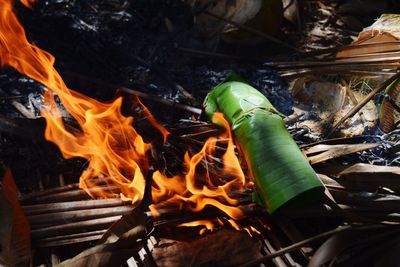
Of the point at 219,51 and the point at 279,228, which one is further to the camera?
the point at 219,51

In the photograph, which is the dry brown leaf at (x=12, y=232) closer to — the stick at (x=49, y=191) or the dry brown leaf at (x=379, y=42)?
the stick at (x=49, y=191)

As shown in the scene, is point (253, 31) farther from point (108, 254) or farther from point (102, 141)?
point (108, 254)

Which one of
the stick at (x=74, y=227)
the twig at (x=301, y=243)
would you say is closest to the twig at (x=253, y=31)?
the twig at (x=301, y=243)

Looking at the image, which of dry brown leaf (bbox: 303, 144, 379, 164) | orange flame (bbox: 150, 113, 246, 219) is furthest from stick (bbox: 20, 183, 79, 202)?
dry brown leaf (bbox: 303, 144, 379, 164)

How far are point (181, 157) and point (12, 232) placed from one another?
1.31 meters

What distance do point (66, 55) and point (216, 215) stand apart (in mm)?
2968

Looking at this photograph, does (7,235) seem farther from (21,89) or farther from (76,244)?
(21,89)

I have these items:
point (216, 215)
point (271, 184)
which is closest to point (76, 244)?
point (216, 215)

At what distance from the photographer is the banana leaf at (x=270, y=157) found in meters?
2.47

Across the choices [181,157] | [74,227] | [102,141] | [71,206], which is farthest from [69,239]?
[181,157]

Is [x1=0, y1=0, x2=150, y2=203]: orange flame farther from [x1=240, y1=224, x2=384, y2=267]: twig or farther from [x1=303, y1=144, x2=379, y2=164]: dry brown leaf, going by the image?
[x1=303, y1=144, x2=379, y2=164]: dry brown leaf

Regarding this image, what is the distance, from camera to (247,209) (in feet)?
8.64

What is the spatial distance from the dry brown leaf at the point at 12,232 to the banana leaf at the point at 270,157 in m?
1.49

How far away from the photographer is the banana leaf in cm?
247
